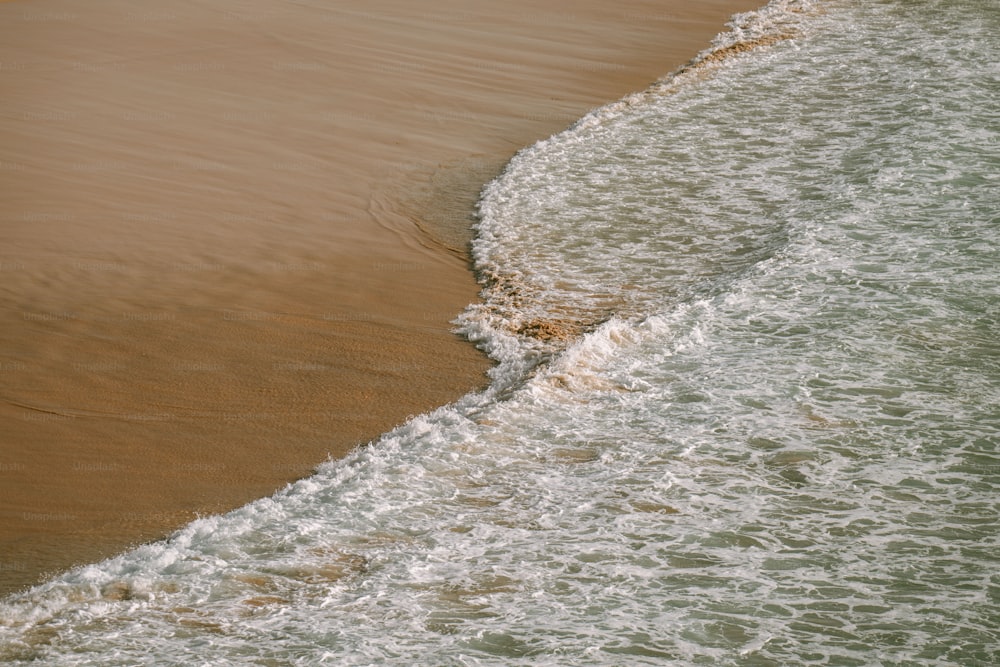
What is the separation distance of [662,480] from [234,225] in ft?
14.9

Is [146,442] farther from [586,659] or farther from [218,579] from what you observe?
[586,659]

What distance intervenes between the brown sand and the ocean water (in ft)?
1.38

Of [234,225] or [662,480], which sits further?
[234,225]

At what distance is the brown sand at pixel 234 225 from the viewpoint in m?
5.74

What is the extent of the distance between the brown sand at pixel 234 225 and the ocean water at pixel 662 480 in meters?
0.42

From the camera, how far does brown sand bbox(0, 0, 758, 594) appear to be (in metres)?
5.74

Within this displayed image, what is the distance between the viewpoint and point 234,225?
859cm

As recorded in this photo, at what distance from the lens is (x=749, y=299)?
25.5 ft

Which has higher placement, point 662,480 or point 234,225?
point 234,225

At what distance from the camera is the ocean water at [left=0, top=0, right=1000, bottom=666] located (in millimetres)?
4449

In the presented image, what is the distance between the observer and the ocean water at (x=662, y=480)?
4.45 meters

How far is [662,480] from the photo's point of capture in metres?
5.56

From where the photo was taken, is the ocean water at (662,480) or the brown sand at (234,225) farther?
the brown sand at (234,225)

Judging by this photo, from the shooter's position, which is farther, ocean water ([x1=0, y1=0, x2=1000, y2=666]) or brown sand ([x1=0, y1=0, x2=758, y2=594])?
brown sand ([x1=0, y1=0, x2=758, y2=594])
